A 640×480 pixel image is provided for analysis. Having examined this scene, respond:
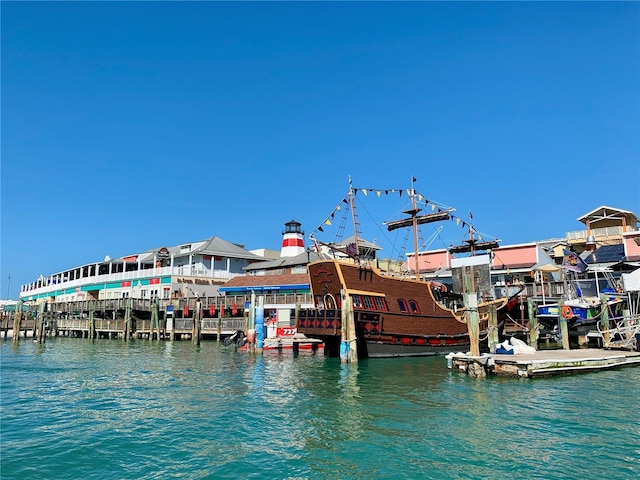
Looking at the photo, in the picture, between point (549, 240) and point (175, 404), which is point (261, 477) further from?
point (549, 240)

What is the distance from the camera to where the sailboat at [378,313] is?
2561 centimetres

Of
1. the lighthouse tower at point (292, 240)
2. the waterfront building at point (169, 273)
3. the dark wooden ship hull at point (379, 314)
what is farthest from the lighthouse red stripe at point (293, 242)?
the dark wooden ship hull at point (379, 314)

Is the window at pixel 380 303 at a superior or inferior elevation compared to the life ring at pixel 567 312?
superior

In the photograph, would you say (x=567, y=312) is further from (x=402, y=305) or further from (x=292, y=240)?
(x=292, y=240)

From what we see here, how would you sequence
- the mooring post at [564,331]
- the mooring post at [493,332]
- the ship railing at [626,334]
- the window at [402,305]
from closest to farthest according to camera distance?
the mooring post at [493,332] < the ship railing at [626,334] < the mooring post at [564,331] < the window at [402,305]

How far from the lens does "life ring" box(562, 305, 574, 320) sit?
2791 centimetres

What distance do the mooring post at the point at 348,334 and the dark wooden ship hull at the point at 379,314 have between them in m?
1.10

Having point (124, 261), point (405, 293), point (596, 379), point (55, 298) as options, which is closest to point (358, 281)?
point (405, 293)

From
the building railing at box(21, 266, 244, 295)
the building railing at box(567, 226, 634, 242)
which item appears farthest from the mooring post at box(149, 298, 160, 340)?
the building railing at box(567, 226, 634, 242)

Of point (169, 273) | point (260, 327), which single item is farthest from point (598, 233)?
point (169, 273)

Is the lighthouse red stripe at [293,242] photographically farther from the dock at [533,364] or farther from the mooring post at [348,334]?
the dock at [533,364]

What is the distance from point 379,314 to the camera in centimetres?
2619

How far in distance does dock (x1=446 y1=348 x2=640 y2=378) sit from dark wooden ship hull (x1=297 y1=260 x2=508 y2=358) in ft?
18.5

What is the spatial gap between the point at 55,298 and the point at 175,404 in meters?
71.1
